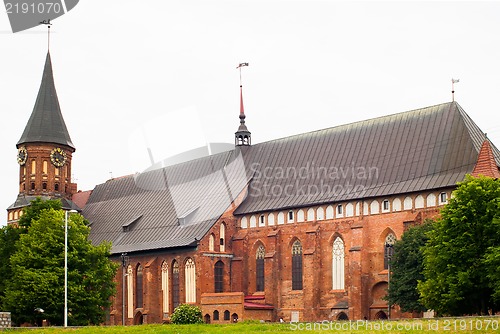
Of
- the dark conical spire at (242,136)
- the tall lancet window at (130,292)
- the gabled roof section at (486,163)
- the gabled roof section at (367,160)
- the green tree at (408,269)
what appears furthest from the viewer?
the dark conical spire at (242,136)

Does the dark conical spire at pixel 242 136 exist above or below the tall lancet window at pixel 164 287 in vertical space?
above

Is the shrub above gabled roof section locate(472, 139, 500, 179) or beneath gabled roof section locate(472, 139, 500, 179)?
beneath

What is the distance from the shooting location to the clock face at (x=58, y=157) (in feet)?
293

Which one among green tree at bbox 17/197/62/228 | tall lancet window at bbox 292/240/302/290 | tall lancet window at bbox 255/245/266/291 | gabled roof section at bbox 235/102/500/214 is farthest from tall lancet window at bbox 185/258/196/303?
green tree at bbox 17/197/62/228

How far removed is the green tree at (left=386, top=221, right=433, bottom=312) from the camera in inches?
2197

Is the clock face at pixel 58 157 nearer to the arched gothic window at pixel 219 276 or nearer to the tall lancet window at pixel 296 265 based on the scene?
the arched gothic window at pixel 219 276

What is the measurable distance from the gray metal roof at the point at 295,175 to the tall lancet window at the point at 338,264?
3487mm

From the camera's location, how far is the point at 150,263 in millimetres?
76500

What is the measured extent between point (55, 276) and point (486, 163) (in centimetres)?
2976

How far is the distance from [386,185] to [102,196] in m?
40.7

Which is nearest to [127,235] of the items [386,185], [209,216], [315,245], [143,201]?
[143,201]

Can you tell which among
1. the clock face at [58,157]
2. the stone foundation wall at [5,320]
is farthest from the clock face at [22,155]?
the stone foundation wall at [5,320]

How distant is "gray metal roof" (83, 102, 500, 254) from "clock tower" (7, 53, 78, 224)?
5.96m

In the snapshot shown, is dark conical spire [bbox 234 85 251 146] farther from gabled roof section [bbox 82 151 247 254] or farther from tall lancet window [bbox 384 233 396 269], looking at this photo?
tall lancet window [bbox 384 233 396 269]
